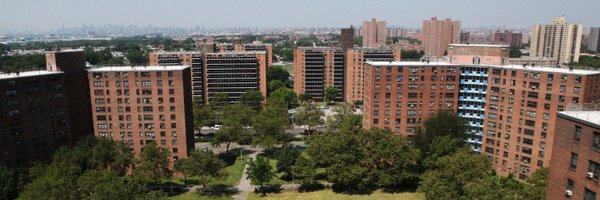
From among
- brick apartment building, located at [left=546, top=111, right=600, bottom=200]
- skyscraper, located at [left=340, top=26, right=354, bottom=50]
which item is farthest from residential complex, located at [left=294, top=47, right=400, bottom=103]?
brick apartment building, located at [left=546, top=111, right=600, bottom=200]

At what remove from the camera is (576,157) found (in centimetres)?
3059

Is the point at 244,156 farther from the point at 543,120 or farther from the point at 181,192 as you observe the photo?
the point at 543,120

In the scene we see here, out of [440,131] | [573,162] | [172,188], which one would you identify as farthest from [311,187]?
[573,162]

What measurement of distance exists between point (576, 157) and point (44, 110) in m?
81.6

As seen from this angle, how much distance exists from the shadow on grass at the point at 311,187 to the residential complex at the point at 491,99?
→ 2069 centimetres

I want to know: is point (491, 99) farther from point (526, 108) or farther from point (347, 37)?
point (347, 37)

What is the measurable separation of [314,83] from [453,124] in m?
90.6

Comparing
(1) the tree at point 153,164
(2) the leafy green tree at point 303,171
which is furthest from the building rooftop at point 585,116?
(1) the tree at point 153,164

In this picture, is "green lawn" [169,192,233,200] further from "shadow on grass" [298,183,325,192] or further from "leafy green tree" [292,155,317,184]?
"shadow on grass" [298,183,325,192]

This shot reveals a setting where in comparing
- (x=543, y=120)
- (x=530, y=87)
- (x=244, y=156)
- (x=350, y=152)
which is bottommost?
(x=244, y=156)

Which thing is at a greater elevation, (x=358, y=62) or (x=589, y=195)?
(x=358, y=62)

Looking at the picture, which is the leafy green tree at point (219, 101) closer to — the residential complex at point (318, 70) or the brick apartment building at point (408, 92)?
the residential complex at point (318, 70)

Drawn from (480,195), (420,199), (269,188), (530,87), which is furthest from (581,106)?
(269,188)

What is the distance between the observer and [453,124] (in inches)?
3211
